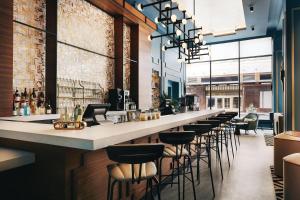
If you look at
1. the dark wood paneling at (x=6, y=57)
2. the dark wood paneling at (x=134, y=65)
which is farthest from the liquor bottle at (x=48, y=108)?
the dark wood paneling at (x=134, y=65)

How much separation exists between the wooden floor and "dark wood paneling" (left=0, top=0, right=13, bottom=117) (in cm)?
259

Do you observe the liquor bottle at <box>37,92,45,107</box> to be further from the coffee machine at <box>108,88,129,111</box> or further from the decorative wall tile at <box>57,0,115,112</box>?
the coffee machine at <box>108,88,129,111</box>

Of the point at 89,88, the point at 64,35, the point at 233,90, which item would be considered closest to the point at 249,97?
the point at 233,90

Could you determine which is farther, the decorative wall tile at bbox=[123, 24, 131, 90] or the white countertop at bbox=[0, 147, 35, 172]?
the decorative wall tile at bbox=[123, 24, 131, 90]

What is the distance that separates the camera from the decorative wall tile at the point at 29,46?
12.0ft

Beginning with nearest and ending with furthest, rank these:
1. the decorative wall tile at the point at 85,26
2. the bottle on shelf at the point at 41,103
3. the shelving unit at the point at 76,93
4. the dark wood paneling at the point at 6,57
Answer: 1. the dark wood paneling at the point at 6,57
2. the bottle on shelf at the point at 41,103
3. the shelving unit at the point at 76,93
4. the decorative wall tile at the point at 85,26

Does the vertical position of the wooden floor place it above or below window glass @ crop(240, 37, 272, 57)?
below

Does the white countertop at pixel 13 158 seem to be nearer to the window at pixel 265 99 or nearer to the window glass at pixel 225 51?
the window glass at pixel 225 51

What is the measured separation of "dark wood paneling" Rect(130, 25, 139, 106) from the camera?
6.58 metres

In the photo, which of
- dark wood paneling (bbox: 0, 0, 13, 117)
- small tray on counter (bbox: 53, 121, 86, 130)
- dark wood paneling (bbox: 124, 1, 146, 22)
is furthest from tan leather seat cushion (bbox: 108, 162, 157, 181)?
dark wood paneling (bbox: 124, 1, 146, 22)

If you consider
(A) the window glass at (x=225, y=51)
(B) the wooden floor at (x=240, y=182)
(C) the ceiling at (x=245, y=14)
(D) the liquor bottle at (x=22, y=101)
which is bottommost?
(B) the wooden floor at (x=240, y=182)

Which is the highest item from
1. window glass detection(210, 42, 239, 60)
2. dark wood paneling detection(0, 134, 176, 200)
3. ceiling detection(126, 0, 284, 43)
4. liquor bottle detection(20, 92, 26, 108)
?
ceiling detection(126, 0, 284, 43)

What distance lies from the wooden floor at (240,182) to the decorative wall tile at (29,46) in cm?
289

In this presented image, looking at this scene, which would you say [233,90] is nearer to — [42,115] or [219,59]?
[219,59]
